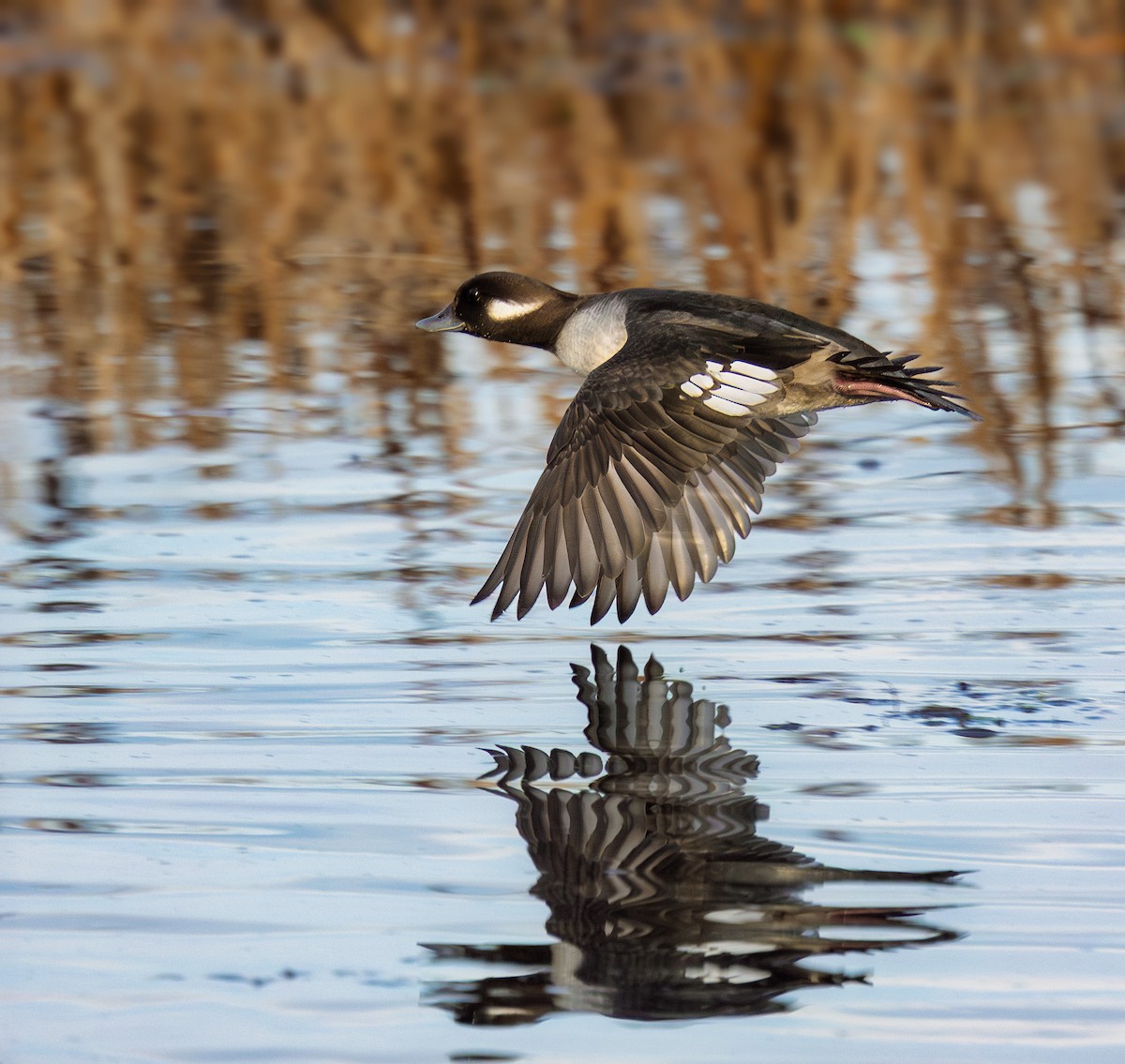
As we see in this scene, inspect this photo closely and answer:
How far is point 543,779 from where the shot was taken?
4.72m

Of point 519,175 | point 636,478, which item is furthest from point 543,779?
point 519,175

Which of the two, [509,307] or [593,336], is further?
[509,307]

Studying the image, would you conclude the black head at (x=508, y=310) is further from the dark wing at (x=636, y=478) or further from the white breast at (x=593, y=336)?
the dark wing at (x=636, y=478)

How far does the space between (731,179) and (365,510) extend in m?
7.42

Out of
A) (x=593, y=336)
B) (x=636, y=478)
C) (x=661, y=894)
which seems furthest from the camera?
(x=593, y=336)

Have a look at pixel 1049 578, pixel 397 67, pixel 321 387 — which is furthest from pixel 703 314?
pixel 397 67

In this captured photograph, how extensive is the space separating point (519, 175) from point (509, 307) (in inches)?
251

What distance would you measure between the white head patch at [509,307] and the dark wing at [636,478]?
162 cm

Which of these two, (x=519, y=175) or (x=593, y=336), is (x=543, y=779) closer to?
(x=593, y=336)

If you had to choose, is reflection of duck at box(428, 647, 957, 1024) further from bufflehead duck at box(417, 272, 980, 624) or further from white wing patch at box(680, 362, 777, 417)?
white wing patch at box(680, 362, 777, 417)

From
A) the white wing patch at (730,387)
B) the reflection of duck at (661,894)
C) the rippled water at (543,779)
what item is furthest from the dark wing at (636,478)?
the reflection of duck at (661,894)

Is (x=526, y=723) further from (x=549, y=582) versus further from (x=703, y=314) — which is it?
(x=703, y=314)

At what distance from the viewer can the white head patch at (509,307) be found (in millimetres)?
7699

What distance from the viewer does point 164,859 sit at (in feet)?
14.1
